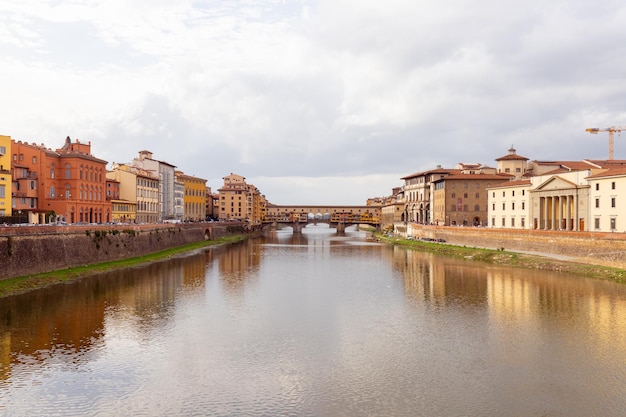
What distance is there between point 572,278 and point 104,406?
143 ft

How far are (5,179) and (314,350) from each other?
49.1 metres

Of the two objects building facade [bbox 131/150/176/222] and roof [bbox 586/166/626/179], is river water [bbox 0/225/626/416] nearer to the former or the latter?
roof [bbox 586/166/626/179]

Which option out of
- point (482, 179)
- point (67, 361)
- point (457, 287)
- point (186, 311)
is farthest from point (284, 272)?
point (482, 179)

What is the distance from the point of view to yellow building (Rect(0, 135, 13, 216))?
57.8 m

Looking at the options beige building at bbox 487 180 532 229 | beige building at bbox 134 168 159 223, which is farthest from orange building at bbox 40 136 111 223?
beige building at bbox 487 180 532 229

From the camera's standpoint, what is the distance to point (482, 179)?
104875mm

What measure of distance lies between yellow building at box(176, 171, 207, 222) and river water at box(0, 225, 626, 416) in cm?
9228

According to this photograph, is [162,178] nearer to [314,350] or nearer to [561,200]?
[561,200]

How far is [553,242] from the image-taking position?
2450 inches

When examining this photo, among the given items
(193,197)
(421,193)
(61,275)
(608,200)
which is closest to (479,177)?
(421,193)

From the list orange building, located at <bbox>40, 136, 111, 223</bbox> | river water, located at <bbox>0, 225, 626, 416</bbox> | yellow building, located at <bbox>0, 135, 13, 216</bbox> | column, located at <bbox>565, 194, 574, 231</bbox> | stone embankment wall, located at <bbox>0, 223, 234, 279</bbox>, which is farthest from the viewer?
orange building, located at <bbox>40, 136, 111, 223</bbox>

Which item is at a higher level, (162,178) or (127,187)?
(162,178)

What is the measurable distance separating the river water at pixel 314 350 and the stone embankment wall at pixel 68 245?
4.56 meters

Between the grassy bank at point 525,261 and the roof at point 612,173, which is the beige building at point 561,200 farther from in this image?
the grassy bank at point 525,261
